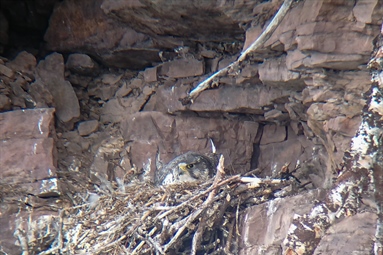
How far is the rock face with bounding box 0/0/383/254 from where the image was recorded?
475cm

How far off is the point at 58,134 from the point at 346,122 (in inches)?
109

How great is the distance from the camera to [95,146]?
6559 millimetres

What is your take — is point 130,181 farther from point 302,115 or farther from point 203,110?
point 302,115

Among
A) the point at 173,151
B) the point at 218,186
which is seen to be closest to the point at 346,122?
the point at 218,186

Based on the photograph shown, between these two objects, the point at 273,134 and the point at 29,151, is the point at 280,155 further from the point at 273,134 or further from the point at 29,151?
the point at 29,151

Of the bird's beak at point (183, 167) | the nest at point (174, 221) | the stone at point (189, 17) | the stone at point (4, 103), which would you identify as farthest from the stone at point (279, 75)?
the stone at point (4, 103)

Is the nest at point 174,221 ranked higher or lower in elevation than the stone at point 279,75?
lower

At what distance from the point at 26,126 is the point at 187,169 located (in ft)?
4.59

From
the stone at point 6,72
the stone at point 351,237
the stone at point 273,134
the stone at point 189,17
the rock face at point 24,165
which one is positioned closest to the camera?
the stone at point 351,237

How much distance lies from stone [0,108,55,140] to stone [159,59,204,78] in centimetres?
110

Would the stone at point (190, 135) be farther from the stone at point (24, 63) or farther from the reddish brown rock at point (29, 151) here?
the stone at point (24, 63)

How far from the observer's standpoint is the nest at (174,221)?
5.11m

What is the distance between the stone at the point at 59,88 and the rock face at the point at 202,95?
0.01 meters

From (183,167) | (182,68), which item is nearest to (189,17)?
(182,68)
